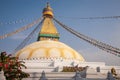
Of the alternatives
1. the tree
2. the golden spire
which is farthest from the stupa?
the tree

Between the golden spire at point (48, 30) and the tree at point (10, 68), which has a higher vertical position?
the golden spire at point (48, 30)

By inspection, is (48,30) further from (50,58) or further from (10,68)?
(10,68)

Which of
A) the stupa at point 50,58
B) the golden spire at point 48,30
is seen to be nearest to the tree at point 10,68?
the stupa at point 50,58

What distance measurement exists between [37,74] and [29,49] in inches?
550

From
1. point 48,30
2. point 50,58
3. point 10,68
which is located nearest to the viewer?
point 10,68

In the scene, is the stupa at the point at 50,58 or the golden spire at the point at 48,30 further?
the golden spire at the point at 48,30

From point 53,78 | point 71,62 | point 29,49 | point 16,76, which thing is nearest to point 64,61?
point 71,62

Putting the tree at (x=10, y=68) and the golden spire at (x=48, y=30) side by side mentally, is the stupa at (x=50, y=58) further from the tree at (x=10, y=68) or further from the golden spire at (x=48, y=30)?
the tree at (x=10, y=68)

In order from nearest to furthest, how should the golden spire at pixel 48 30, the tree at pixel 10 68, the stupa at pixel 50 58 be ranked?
the tree at pixel 10 68 < the stupa at pixel 50 58 < the golden spire at pixel 48 30

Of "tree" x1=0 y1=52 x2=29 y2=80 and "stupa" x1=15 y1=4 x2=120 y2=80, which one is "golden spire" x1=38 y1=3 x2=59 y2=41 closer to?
"stupa" x1=15 y1=4 x2=120 y2=80

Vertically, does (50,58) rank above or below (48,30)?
below

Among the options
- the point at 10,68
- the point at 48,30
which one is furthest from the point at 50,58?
the point at 10,68

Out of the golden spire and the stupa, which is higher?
the golden spire

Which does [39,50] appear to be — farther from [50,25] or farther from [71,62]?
[50,25]
